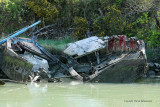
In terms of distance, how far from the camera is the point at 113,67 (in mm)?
13320

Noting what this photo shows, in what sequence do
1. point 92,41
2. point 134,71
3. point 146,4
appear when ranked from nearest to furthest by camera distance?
point 134,71 < point 92,41 < point 146,4

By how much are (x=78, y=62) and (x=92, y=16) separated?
6712 mm

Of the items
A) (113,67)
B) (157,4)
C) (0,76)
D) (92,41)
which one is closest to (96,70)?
(113,67)

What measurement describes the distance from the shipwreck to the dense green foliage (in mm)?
4017

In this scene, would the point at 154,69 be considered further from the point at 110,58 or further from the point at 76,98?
the point at 76,98

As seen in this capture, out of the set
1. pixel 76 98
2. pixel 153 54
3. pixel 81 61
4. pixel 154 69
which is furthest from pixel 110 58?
pixel 76 98

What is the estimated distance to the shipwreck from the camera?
42.8ft

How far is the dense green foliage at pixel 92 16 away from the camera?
64.2ft

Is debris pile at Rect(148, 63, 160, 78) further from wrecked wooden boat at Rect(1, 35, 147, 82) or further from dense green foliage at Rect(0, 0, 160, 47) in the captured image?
wrecked wooden boat at Rect(1, 35, 147, 82)

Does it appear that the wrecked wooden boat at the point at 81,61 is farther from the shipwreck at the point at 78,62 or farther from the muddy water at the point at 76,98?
the muddy water at the point at 76,98

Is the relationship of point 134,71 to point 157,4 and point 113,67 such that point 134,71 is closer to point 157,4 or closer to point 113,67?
point 113,67

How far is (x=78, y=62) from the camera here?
1631cm

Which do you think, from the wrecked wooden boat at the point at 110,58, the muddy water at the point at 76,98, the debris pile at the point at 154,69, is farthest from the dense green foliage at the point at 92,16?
the muddy water at the point at 76,98

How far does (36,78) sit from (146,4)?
9.36 m
